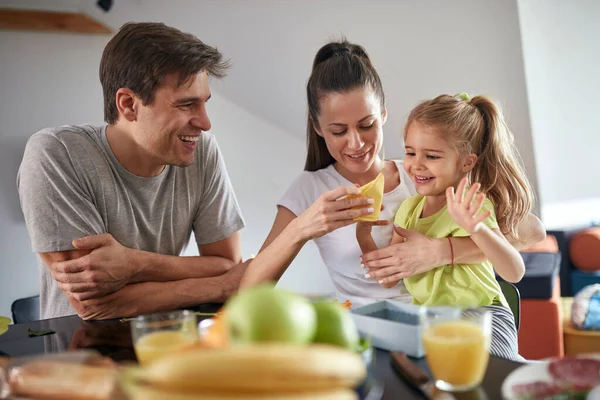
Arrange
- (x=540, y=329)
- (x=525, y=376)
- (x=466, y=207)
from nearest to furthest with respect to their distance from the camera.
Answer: (x=525, y=376) < (x=466, y=207) < (x=540, y=329)

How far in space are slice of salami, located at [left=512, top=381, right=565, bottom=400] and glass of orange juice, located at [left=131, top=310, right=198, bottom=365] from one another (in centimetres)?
51

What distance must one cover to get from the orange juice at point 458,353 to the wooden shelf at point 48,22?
14.3 ft

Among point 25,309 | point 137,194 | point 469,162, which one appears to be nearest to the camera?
point 469,162

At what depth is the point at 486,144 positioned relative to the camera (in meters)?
2.02

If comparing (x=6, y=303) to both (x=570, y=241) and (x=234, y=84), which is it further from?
(x=570, y=241)

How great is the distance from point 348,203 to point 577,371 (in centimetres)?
89

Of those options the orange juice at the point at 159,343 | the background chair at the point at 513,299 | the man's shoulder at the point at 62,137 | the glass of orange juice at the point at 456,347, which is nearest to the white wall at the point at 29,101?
the man's shoulder at the point at 62,137

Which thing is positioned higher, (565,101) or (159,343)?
(565,101)

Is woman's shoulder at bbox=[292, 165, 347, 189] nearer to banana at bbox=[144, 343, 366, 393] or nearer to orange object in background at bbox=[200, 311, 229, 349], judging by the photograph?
orange object in background at bbox=[200, 311, 229, 349]

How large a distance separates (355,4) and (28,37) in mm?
2459

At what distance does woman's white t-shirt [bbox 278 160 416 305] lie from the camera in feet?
6.98

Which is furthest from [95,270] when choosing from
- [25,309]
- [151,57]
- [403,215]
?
[25,309]

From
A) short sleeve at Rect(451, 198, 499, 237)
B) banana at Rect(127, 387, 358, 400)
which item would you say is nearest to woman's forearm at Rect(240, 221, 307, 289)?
short sleeve at Rect(451, 198, 499, 237)

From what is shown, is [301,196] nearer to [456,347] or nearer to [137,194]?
[137,194]
